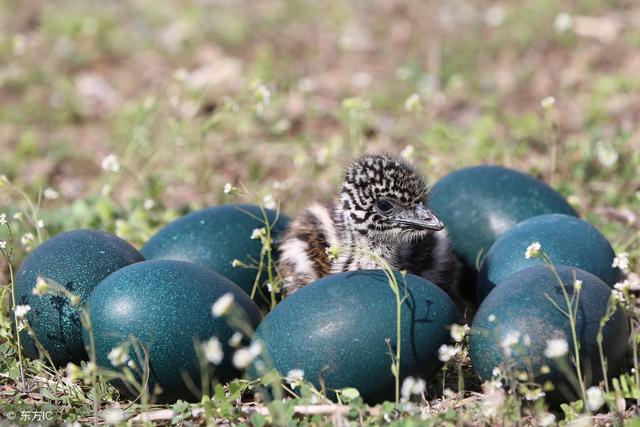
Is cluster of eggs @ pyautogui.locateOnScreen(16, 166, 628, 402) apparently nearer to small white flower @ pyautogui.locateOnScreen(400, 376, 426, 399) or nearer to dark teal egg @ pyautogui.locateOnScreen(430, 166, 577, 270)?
small white flower @ pyautogui.locateOnScreen(400, 376, 426, 399)

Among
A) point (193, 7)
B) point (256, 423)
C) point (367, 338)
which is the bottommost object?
point (256, 423)

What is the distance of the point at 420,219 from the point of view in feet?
17.0

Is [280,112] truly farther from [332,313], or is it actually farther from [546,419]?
[546,419]

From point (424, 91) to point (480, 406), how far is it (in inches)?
227

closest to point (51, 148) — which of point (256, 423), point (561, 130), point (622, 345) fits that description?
point (561, 130)

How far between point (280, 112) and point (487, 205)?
13.2 ft

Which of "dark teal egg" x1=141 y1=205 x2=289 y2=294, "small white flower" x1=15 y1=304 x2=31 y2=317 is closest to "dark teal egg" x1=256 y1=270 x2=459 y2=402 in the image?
"dark teal egg" x1=141 y1=205 x2=289 y2=294

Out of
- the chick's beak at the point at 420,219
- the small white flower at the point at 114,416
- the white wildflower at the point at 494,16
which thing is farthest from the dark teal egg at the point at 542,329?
the white wildflower at the point at 494,16

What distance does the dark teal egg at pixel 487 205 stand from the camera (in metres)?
5.74

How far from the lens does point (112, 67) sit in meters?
10.9

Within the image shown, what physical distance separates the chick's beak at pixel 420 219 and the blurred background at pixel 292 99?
1351 mm

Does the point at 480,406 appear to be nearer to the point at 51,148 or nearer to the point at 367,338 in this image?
the point at 367,338

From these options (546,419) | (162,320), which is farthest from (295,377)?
(546,419)

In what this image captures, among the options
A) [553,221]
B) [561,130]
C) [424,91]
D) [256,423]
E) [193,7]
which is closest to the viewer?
[256,423]
